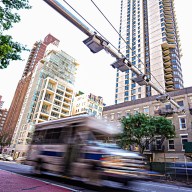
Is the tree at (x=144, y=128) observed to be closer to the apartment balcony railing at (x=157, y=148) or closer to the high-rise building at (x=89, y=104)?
the apartment balcony railing at (x=157, y=148)

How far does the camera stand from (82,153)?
636 centimetres

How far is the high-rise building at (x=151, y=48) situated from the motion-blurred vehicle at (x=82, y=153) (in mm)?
43041

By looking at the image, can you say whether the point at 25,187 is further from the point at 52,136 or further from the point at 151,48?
the point at 151,48

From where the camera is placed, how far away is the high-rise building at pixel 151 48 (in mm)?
53719

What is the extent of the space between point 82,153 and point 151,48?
199ft

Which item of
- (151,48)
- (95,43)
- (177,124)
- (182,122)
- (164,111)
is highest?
(151,48)

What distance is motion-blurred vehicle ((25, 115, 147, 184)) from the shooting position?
5.35 metres

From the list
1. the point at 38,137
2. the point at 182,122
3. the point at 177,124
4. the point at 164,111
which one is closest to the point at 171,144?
the point at 177,124

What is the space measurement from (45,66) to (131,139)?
46.5 m

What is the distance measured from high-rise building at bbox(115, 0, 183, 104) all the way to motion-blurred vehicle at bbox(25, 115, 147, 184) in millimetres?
43041

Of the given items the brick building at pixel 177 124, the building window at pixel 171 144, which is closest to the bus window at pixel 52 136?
the brick building at pixel 177 124

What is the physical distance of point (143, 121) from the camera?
2594cm

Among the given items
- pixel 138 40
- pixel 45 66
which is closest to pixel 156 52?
pixel 138 40

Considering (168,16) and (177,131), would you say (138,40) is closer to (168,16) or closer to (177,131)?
(168,16)
